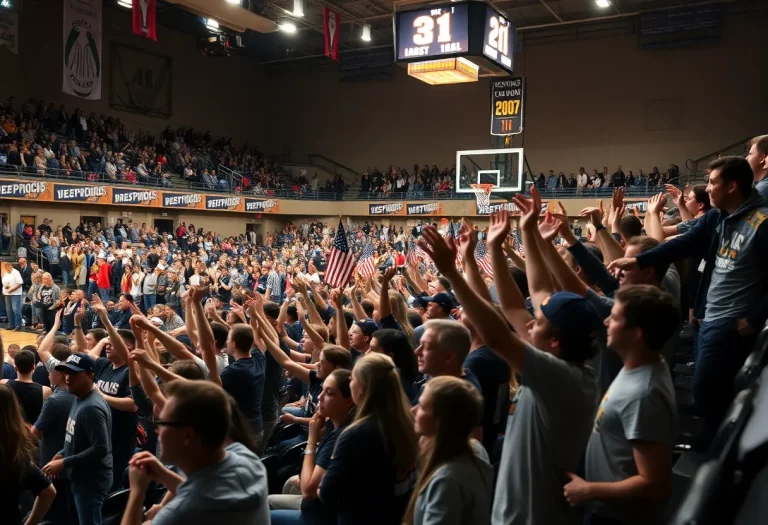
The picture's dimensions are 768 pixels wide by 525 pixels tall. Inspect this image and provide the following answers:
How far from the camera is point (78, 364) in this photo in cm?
445

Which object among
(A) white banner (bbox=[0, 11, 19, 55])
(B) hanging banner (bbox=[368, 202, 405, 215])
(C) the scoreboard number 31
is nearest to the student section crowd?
(C) the scoreboard number 31

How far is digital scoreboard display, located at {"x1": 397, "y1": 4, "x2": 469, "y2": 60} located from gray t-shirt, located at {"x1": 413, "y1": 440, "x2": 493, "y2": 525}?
33.1 feet

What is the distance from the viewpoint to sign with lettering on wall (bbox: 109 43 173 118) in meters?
28.9

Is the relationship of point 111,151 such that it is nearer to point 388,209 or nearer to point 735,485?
point 388,209

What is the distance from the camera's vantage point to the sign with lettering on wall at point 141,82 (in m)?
28.9

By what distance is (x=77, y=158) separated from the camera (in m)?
22.7

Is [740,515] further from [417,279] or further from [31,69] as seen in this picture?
[31,69]

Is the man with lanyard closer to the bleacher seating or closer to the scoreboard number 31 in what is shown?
the bleacher seating

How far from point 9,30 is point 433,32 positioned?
50.8 ft

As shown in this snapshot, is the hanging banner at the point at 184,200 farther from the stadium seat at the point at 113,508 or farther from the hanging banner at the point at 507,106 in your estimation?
the stadium seat at the point at 113,508

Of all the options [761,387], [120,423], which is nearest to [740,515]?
[761,387]

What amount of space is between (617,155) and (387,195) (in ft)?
34.3

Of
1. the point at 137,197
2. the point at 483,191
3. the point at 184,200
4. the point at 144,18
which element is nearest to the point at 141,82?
the point at 184,200

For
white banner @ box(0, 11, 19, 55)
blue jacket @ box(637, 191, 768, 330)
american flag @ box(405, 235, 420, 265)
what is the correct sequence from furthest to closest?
white banner @ box(0, 11, 19, 55), american flag @ box(405, 235, 420, 265), blue jacket @ box(637, 191, 768, 330)
